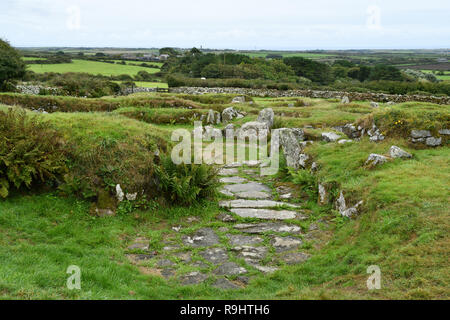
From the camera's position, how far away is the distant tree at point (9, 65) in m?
37.0

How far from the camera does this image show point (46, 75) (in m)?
52.8

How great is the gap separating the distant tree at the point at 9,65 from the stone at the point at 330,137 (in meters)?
33.6

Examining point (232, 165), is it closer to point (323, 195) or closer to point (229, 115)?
point (323, 195)

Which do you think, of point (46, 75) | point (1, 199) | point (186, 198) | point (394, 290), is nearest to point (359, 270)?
point (394, 290)

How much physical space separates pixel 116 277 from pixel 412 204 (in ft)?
20.4

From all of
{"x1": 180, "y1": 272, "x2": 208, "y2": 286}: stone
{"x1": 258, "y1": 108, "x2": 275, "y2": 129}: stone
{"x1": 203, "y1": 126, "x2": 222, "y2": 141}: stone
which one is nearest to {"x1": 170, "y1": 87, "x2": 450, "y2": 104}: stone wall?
{"x1": 258, "y1": 108, "x2": 275, "y2": 129}: stone

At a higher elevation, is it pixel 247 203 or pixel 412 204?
pixel 412 204

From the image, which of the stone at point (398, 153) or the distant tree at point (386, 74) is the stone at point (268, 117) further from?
the distant tree at point (386, 74)

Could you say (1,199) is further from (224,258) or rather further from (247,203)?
(247,203)

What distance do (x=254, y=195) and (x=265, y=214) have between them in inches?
57.1

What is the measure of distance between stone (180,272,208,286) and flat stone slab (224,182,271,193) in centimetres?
471

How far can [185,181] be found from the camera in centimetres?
930

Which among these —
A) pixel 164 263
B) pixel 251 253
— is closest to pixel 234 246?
pixel 251 253

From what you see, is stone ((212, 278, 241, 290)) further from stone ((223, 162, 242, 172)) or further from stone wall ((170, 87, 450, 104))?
stone wall ((170, 87, 450, 104))
